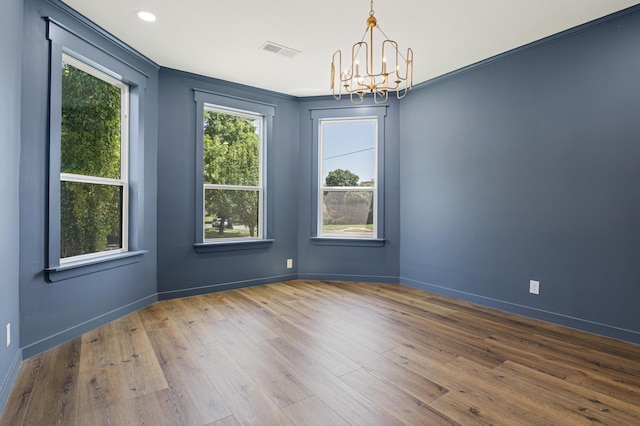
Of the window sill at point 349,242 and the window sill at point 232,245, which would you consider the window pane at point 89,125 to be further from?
the window sill at point 349,242

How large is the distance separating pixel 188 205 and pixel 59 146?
4.89ft

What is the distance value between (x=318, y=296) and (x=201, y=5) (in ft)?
10.2

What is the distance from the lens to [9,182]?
2006 mm

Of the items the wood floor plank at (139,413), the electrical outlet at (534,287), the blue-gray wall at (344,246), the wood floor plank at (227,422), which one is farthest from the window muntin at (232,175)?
the electrical outlet at (534,287)

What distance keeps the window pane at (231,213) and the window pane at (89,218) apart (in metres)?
1.06

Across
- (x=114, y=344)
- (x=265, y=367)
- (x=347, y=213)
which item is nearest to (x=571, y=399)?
(x=265, y=367)

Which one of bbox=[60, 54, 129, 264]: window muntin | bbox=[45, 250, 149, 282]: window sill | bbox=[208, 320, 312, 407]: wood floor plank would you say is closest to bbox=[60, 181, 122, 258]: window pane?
bbox=[60, 54, 129, 264]: window muntin

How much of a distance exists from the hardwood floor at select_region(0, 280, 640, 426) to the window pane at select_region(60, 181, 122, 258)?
29.5 inches

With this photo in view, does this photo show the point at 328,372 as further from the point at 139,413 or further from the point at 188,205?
the point at 188,205

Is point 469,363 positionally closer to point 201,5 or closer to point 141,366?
point 141,366

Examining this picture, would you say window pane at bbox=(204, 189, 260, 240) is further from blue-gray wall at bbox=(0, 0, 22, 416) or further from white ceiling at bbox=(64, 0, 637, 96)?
blue-gray wall at bbox=(0, 0, 22, 416)

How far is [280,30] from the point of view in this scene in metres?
2.94

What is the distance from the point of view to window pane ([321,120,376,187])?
15.4 ft

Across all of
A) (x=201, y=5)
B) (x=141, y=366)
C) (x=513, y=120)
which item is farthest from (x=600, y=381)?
(x=201, y=5)
